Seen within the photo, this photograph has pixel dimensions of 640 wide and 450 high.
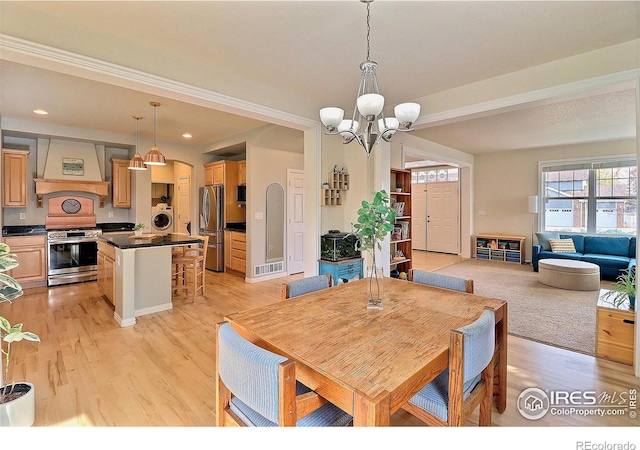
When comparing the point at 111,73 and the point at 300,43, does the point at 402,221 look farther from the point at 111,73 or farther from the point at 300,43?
the point at 111,73

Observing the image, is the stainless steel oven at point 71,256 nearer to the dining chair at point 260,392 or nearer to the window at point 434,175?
the dining chair at point 260,392

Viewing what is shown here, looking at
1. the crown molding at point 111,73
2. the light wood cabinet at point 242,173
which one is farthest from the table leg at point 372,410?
the light wood cabinet at point 242,173

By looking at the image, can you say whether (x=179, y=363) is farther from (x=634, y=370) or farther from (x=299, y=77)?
(x=634, y=370)

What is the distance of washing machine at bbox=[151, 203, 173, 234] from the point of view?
7256mm

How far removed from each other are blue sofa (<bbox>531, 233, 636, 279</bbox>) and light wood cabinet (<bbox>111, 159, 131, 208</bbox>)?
8.10 m

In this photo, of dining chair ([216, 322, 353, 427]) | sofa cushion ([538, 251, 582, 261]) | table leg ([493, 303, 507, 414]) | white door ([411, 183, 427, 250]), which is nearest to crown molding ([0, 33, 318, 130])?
dining chair ([216, 322, 353, 427])

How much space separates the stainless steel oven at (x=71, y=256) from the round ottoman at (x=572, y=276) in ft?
25.0

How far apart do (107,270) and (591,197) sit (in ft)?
28.6

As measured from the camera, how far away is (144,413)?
1.94 m

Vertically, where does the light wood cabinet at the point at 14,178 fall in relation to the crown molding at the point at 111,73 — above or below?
below

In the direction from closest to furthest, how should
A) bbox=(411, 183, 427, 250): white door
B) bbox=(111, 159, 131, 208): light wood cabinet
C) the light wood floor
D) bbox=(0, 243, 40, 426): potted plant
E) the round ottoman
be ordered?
bbox=(0, 243, 40, 426): potted plant, the light wood floor, the round ottoman, bbox=(111, 159, 131, 208): light wood cabinet, bbox=(411, 183, 427, 250): white door

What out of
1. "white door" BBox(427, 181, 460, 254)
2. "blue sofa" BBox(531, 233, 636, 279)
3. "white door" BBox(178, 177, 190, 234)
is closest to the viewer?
"blue sofa" BBox(531, 233, 636, 279)

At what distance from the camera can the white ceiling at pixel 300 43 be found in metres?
2.03

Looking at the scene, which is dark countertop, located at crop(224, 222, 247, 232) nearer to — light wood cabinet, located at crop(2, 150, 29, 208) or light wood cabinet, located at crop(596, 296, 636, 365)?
light wood cabinet, located at crop(2, 150, 29, 208)
